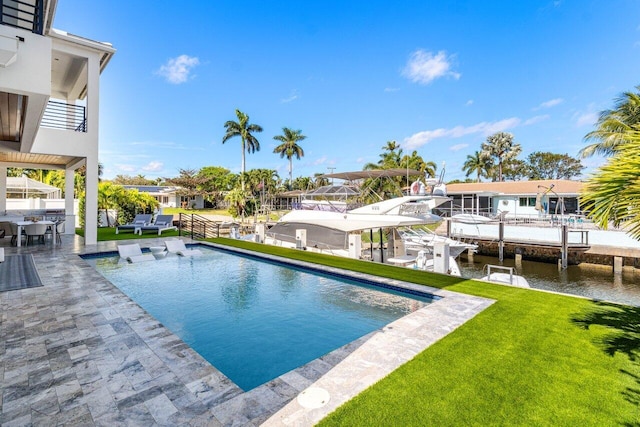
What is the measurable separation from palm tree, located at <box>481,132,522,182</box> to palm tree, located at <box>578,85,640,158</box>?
2394 centimetres

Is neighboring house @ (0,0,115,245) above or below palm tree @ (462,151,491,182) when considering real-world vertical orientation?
below

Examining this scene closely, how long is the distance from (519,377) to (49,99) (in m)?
7.58

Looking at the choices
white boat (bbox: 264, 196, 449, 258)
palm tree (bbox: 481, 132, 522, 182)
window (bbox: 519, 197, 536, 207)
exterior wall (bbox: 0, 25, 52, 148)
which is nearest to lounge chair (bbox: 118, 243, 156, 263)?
white boat (bbox: 264, 196, 449, 258)

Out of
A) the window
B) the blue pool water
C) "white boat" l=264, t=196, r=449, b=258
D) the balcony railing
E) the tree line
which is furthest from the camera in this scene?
the window

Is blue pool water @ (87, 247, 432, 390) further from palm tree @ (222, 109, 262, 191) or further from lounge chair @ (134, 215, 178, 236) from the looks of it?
palm tree @ (222, 109, 262, 191)

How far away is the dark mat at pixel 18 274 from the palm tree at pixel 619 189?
408 inches

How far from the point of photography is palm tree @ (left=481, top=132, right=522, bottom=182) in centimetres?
4303

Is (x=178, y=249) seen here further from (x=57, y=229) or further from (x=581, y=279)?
(x=581, y=279)

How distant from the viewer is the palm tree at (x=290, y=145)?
47.4 metres

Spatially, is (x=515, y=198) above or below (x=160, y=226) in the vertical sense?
above

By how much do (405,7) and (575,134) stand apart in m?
15.1

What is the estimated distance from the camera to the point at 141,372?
352cm

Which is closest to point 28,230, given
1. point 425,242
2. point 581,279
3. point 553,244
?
point 425,242

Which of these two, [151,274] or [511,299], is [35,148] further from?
[511,299]
